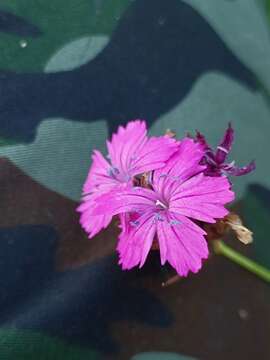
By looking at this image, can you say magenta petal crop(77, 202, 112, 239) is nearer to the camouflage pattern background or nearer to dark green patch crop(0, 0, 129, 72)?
the camouflage pattern background

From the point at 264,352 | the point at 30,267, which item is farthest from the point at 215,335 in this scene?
the point at 30,267

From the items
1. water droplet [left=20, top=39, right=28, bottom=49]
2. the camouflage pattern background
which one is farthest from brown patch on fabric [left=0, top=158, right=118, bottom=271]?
water droplet [left=20, top=39, right=28, bottom=49]

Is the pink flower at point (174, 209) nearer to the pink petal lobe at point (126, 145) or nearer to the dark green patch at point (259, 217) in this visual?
the pink petal lobe at point (126, 145)

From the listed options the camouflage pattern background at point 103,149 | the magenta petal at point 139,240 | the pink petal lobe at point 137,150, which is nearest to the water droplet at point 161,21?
the camouflage pattern background at point 103,149

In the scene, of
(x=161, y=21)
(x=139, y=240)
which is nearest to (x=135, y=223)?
(x=139, y=240)

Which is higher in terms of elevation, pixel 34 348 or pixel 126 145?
pixel 126 145

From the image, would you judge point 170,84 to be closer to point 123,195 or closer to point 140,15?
point 140,15

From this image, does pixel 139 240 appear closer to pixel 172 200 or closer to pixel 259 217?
pixel 172 200
